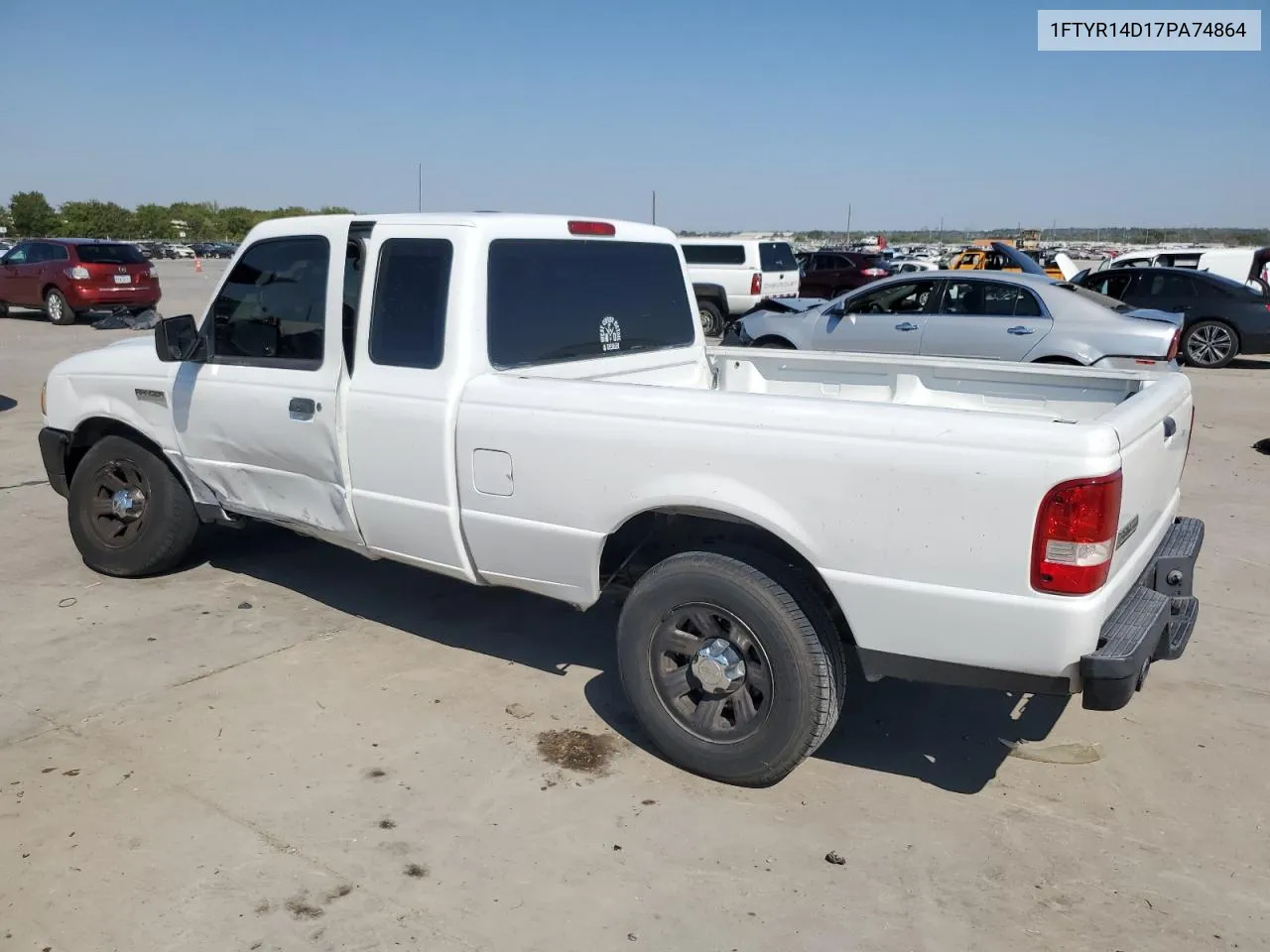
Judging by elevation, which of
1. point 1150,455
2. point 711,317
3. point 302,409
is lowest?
point 711,317

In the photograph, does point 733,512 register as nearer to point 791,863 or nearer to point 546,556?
point 546,556

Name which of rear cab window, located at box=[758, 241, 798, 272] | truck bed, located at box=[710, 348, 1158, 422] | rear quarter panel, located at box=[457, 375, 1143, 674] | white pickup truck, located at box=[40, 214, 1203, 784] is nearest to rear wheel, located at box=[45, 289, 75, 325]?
rear cab window, located at box=[758, 241, 798, 272]

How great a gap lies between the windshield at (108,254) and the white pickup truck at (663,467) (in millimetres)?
16752

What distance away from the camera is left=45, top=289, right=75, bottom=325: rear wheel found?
20.1m

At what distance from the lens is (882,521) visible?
316 centimetres

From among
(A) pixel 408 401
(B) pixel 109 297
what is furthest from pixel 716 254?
(A) pixel 408 401

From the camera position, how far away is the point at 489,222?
417cm

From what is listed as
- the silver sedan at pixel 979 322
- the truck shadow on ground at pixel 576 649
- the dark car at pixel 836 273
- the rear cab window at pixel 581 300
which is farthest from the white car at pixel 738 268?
the rear cab window at pixel 581 300

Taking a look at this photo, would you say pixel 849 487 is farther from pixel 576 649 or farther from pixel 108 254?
pixel 108 254

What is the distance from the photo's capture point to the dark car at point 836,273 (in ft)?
82.4

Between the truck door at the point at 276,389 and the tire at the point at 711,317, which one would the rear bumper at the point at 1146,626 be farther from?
the tire at the point at 711,317

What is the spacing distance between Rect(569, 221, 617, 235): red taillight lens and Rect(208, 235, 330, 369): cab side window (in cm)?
106

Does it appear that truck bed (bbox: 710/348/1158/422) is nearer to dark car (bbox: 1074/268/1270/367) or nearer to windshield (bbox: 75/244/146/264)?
dark car (bbox: 1074/268/1270/367)

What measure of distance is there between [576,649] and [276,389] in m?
1.80
